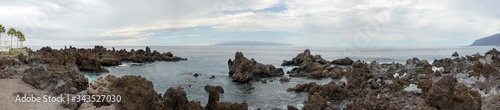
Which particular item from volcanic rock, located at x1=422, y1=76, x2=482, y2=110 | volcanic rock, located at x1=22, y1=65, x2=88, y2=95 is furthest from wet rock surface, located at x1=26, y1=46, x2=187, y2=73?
volcanic rock, located at x1=422, y1=76, x2=482, y2=110

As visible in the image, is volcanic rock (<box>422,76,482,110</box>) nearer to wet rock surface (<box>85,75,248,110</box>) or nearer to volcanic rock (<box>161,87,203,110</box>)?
wet rock surface (<box>85,75,248,110</box>)

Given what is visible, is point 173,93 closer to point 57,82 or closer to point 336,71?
point 57,82

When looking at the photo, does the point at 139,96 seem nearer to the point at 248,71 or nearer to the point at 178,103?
the point at 178,103

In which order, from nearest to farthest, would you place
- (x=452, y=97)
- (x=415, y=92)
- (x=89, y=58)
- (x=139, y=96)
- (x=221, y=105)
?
(x=139, y=96) → (x=452, y=97) → (x=221, y=105) → (x=415, y=92) → (x=89, y=58)

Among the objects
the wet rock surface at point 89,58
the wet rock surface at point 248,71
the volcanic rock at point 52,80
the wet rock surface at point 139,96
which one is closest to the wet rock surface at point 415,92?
the wet rock surface at point 139,96

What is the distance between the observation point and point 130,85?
2875cm

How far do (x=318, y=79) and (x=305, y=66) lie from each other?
529 inches

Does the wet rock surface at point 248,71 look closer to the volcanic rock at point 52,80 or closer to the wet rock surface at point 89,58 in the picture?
the wet rock surface at point 89,58

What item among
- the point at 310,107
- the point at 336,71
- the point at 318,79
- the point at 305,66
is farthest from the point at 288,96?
the point at 305,66

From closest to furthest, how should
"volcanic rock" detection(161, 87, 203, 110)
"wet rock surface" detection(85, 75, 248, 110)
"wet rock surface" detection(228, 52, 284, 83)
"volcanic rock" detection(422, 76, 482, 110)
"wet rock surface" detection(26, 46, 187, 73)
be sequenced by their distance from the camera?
"volcanic rock" detection(422, 76, 482, 110), "wet rock surface" detection(85, 75, 248, 110), "volcanic rock" detection(161, 87, 203, 110), "wet rock surface" detection(26, 46, 187, 73), "wet rock surface" detection(228, 52, 284, 83)

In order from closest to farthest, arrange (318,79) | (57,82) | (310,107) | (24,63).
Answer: (310,107) → (57,82) → (24,63) → (318,79)

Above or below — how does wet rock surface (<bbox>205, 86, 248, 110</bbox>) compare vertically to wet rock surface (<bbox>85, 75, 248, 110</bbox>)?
below

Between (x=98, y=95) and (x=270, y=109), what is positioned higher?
(x=98, y=95)

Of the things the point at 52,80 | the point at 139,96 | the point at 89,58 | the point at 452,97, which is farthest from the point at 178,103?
the point at 89,58
